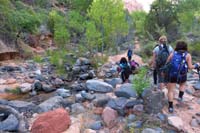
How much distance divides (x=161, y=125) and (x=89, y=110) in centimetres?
168

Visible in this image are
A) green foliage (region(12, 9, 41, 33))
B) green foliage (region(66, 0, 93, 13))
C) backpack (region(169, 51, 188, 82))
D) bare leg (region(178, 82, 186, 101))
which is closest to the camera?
backpack (region(169, 51, 188, 82))

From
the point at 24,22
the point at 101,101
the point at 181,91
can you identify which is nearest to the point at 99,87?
the point at 101,101

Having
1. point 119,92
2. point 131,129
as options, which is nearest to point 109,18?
point 119,92

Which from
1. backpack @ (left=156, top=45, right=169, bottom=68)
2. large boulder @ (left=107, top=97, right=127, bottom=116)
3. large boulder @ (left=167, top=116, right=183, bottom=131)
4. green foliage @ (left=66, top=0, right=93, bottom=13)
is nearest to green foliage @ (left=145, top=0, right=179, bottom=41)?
backpack @ (left=156, top=45, right=169, bottom=68)

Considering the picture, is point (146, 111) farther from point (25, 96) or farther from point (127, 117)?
point (25, 96)

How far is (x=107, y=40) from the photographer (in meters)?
26.8

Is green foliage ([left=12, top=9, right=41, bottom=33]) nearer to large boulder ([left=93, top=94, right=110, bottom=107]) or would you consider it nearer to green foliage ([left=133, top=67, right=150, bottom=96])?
large boulder ([left=93, top=94, right=110, bottom=107])

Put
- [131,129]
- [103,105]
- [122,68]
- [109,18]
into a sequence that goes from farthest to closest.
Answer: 1. [109,18]
2. [122,68]
3. [103,105]
4. [131,129]

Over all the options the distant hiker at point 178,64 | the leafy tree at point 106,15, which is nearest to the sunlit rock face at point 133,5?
the leafy tree at point 106,15

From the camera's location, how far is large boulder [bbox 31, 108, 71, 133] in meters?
5.86

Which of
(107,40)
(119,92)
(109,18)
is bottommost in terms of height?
(119,92)

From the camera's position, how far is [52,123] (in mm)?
5941

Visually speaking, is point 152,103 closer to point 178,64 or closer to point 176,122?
point 176,122

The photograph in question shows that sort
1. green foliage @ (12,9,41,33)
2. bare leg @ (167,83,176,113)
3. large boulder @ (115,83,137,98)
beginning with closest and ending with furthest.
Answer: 1. bare leg @ (167,83,176,113)
2. large boulder @ (115,83,137,98)
3. green foliage @ (12,9,41,33)
